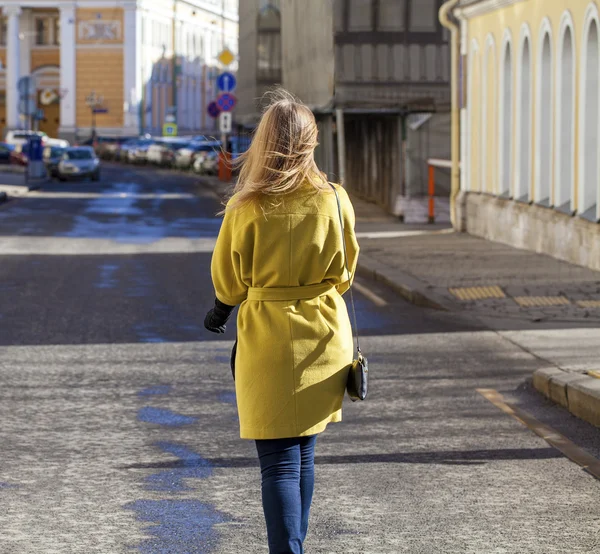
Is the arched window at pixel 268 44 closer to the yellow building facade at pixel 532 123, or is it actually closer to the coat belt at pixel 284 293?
the yellow building facade at pixel 532 123

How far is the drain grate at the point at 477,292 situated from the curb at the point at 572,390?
198 inches

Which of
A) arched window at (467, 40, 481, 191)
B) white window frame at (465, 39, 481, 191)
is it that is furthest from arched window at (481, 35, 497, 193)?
white window frame at (465, 39, 481, 191)

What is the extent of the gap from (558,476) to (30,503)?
2.44 metres

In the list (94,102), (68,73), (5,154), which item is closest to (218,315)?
(5,154)

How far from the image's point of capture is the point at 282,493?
16.5 feet

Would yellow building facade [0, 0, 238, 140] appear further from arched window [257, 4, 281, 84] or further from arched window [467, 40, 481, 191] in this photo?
arched window [467, 40, 481, 191]

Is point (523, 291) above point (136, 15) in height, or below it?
below

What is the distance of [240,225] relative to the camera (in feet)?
16.5

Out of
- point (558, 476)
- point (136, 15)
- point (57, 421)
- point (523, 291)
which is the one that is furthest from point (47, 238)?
point (136, 15)

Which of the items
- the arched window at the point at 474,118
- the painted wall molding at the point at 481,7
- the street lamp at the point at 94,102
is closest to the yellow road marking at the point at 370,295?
the painted wall molding at the point at 481,7

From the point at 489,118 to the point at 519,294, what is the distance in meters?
10.8

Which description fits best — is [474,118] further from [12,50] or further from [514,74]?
[12,50]

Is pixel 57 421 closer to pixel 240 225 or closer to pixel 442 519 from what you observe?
pixel 442 519

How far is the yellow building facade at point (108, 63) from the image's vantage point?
102 meters
